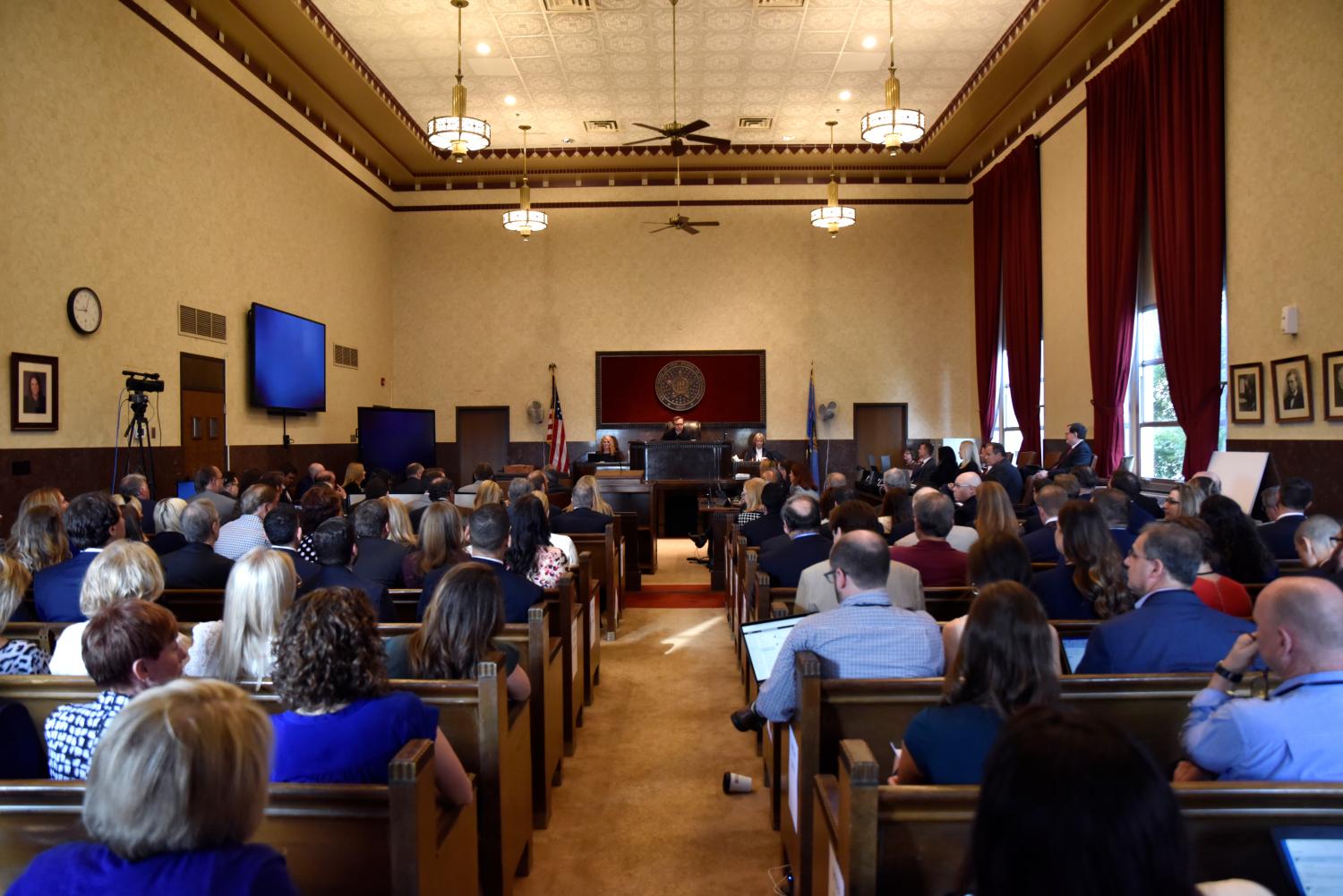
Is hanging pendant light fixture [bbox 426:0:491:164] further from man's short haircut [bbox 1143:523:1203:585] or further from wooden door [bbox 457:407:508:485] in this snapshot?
wooden door [bbox 457:407:508:485]

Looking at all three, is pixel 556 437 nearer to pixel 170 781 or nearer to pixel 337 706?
pixel 337 706

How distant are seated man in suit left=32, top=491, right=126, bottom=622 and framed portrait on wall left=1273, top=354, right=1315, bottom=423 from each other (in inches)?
299

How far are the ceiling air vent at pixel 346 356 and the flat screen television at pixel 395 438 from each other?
2.32ft

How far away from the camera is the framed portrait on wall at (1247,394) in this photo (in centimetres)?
695

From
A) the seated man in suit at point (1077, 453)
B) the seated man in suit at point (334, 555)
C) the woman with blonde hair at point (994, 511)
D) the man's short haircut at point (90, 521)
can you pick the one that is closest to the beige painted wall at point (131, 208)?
the man's short haircut at point (90, 521)

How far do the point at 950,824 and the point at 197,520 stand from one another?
3826 millimetres

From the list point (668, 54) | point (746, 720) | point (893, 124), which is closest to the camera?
point (746, 720)

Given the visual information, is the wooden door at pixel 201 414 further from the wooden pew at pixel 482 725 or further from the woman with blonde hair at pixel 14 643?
the wooden pew at pixel 482 725

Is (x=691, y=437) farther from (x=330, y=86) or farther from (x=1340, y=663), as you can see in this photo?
(x=1340, y=663)

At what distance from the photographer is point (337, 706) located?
6.50 ft

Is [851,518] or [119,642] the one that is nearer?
[119,642]

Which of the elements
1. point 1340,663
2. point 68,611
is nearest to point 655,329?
point 68,611

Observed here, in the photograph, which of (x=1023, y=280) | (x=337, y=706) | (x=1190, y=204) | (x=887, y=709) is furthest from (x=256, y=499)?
(x=1023, y=280)

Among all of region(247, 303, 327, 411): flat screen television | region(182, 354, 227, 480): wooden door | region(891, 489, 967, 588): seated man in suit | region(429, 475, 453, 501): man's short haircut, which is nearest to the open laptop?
region(891, 489, 967, 588): seated man in suit
